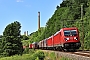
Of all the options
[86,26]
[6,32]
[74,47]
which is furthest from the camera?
[6,32]

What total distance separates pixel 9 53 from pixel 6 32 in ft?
31.2

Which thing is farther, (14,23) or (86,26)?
(14,23)

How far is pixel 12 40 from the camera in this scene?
80.8 metres

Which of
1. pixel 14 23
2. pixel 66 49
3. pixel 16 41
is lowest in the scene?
pixel 66 49

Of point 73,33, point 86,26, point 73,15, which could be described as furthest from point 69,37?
point 73,15

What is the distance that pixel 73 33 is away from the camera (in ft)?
107

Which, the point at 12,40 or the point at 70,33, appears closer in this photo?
the point at 70,33

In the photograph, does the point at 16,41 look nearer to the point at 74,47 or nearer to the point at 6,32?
the point at 6,32

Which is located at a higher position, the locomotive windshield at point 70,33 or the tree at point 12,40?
the tree at point 12,40

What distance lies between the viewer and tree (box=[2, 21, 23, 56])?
253 ft

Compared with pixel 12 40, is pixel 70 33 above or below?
below

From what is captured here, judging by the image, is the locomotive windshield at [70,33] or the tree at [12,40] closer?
the locomotive windshield at [70,33]

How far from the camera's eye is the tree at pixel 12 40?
77.2 meters

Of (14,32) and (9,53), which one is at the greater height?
(14,32)
